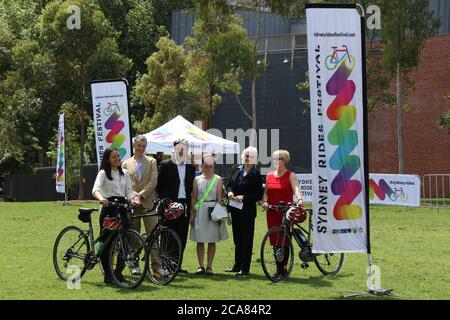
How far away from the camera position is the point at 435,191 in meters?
33.3

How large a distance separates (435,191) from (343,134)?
23561mm

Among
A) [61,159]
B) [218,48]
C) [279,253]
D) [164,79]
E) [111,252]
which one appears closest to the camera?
[111,252]

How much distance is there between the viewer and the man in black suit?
42.3ft

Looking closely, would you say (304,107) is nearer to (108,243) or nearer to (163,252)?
(163,252)

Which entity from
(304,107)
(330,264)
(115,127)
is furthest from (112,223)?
(304,107)

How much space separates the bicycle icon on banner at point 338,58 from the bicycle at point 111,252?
321cm

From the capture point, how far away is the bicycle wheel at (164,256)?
11781 mm

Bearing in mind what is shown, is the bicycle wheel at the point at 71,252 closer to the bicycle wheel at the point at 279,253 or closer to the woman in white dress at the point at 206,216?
the woman in white dress at the point at 206,216

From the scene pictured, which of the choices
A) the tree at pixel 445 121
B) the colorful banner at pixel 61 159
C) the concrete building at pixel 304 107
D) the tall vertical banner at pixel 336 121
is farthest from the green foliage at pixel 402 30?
the tall vertical banner at pixel 336 121

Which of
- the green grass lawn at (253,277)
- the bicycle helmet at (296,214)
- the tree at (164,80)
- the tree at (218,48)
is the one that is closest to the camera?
the green grass lawn at (253,277)

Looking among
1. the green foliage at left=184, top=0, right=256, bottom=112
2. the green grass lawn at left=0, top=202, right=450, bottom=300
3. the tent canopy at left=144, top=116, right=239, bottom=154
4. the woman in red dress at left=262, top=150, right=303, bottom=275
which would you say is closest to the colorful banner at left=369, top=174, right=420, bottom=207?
the tent canopy at left=144, top=116, right=239, bottom=154

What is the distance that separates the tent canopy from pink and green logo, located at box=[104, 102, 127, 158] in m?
11.7
